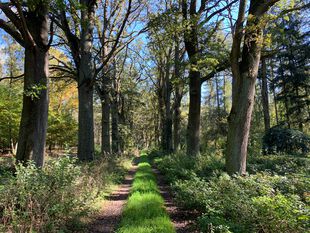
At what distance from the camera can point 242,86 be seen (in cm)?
788

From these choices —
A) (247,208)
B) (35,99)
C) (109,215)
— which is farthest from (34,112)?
(247,208)

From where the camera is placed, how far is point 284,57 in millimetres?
25016

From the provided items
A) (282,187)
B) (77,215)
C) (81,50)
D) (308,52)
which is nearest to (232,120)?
(282,187)

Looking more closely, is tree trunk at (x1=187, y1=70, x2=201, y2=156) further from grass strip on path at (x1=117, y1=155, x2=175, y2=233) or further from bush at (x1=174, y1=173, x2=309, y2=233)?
bush at (x1=174, y1=173, x2=309, y2=233)

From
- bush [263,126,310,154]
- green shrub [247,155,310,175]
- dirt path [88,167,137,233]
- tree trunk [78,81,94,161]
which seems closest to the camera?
dirt path [88,167,137,233]

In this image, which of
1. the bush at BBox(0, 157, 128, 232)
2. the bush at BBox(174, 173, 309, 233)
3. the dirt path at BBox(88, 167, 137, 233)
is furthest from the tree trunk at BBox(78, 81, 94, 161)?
the bush at BBox(174, 173, 309, 233)

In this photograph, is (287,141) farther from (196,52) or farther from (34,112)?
(34,112)

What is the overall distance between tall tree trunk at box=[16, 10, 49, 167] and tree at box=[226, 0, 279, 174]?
5131mm

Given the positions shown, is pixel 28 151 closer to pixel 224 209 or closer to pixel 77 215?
pixel 77 215

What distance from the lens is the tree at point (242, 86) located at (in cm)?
780

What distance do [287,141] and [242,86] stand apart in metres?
7.96

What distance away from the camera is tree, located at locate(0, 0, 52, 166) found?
663 cm

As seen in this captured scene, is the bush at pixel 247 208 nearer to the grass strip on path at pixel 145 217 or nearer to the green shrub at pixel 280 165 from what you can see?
the grass strip on path at pixel 145 217

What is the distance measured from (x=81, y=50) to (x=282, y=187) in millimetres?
9568
